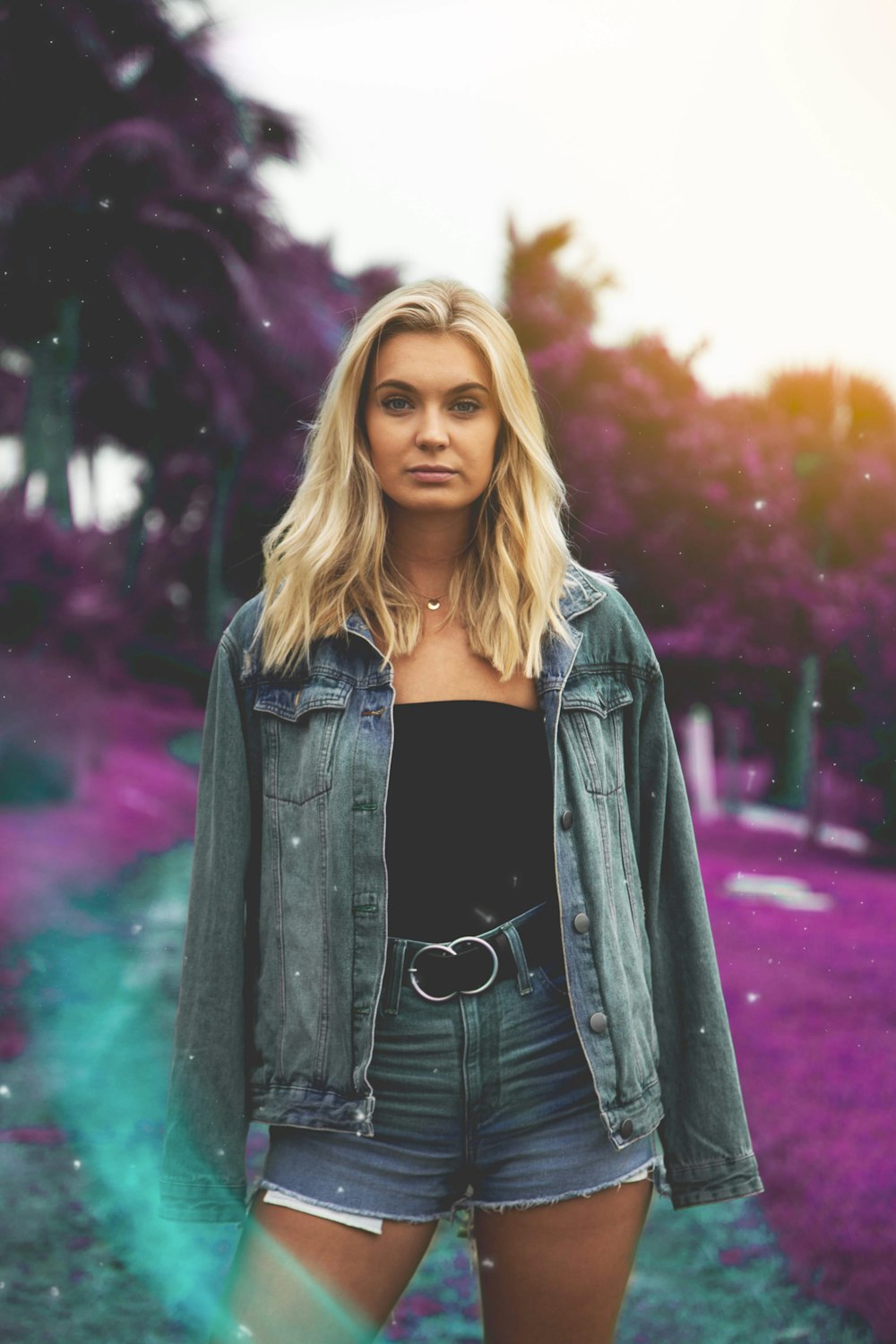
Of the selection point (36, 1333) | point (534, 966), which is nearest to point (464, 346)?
point (534, 966)

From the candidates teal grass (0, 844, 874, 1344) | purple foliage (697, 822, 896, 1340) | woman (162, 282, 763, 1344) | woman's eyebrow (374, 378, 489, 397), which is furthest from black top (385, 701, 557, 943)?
purple foliage (697, 822, 896, 1340)

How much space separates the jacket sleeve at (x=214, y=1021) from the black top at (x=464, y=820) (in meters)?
0.23

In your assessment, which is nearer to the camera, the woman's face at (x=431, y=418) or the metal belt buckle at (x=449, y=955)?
the metal belt buckle at (x=449, y=955)

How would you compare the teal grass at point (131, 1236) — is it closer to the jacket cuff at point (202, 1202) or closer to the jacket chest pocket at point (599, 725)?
the jacket cuff at point (202, 1202)

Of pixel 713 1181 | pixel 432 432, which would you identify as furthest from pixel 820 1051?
pixel 432 432

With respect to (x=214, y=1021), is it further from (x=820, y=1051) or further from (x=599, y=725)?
(x=820, y=1051)

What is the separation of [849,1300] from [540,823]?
2347mm

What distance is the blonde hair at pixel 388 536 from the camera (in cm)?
155

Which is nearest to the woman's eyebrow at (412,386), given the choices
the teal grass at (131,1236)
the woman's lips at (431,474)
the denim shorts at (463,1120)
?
the woman's lips at (431,474)

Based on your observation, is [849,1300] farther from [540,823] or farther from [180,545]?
[180,545]

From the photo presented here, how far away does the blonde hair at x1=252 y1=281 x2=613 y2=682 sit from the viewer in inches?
61.1

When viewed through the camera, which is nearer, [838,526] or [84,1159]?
[84,1159]

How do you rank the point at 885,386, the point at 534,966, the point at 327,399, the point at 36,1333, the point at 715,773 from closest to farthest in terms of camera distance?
the point at 534,966 → the point at 327,399 → the point at 36,1333 → the point at 885,386 → the point at 715,773

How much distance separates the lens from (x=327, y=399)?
1.65 meters
